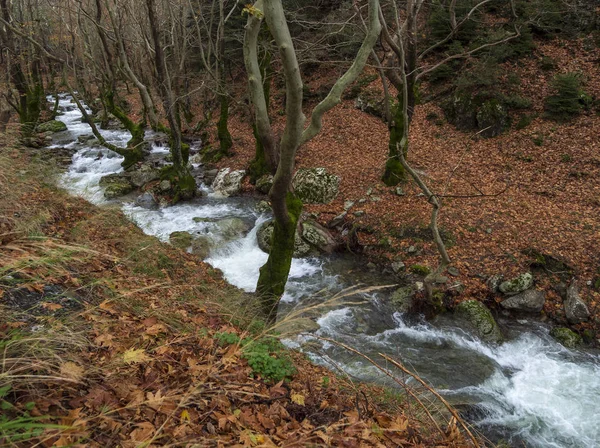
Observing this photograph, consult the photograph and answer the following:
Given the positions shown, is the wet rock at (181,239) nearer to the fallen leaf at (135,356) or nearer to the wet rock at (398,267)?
the wet rock at (398,267)

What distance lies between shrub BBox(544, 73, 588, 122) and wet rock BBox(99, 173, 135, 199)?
568 inches

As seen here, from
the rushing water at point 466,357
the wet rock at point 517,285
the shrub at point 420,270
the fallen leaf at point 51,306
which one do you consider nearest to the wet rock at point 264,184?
the rushing water at point 466,357

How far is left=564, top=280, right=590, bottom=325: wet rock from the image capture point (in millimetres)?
6773

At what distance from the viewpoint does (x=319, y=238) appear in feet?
30.9

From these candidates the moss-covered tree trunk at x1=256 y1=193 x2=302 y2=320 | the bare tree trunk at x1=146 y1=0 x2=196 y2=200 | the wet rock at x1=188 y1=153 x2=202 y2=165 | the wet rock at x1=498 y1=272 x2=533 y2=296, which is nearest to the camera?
the moss-covered tree trunk at x1=256 y1=193 x2=302 y2=320

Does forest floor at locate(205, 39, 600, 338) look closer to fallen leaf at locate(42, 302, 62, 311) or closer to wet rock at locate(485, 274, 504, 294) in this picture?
wet rock at locate(485, 274, 504, 294)

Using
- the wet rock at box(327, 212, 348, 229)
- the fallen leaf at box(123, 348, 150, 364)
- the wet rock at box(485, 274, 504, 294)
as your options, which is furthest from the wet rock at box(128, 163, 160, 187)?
the fallen leaf at box(123, 348, 150, 364)

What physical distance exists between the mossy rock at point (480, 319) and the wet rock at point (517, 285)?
58cm

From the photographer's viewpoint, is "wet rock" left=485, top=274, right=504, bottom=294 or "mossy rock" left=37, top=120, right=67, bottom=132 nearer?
"wet rock" left=485, top=274, right=504, bottom=294

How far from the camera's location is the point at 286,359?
3012 millimetres

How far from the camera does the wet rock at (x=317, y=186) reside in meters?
10.8

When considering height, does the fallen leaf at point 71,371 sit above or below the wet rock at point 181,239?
above

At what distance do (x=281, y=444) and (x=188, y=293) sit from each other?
2.83 metres

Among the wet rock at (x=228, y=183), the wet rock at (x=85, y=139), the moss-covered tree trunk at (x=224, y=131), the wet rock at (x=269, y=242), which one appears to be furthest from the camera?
the wet rock at (x=85, y=139)
